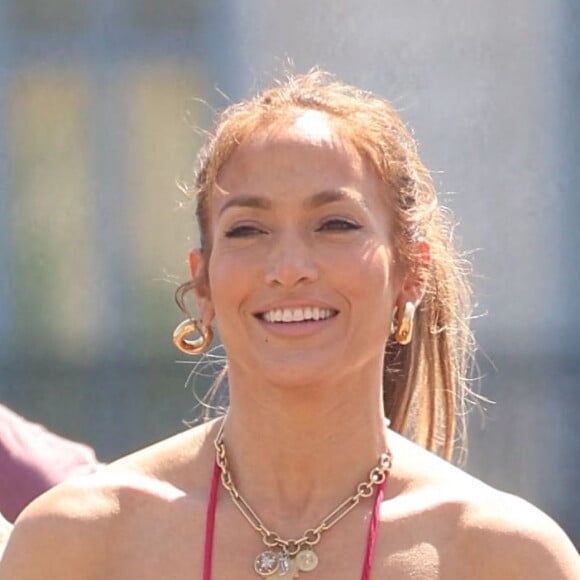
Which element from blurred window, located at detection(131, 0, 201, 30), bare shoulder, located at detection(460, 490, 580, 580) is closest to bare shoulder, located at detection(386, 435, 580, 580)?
bare shoulder, located at detection(460, 490, 580, 580)

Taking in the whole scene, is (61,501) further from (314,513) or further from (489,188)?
(489,188)

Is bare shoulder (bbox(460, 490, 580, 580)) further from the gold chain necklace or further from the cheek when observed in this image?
the cheek

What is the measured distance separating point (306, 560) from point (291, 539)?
37mm

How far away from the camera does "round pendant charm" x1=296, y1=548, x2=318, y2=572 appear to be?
216 cm

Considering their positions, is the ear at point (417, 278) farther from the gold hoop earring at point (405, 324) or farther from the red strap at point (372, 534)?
the red strap at point (372, 534)

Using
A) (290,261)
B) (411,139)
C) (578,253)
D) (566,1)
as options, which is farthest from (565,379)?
(290,261)

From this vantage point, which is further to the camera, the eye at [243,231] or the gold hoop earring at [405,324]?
the gold hoop earring at [405,324]

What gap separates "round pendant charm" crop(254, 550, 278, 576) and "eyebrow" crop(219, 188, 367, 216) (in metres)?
0.42

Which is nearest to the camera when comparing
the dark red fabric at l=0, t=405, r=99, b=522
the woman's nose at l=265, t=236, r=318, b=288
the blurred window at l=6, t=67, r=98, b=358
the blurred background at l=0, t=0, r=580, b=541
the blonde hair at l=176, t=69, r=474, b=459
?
the woman's nose at l=265, t=236, r=318, b=288

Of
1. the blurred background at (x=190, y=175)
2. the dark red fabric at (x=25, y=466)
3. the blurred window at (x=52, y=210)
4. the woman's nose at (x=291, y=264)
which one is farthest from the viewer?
the blurred window at (x=52, y=210)

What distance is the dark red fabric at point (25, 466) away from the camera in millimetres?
2592

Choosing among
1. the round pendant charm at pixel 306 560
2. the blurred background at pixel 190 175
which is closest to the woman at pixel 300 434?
the round pendant charm at pixel 306 560

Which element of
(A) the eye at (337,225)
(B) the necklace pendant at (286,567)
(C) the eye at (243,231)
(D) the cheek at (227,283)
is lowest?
(B) the necklace pendant at (286,567)

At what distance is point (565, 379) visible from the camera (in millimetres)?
4105
